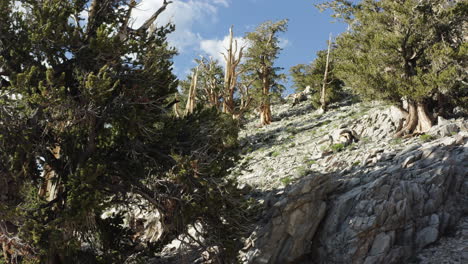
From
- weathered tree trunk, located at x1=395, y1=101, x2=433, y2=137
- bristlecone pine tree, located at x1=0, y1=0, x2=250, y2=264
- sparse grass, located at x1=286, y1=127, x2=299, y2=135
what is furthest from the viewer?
sparse grass, located at x1=286, y1=127, x2=299, y2=135

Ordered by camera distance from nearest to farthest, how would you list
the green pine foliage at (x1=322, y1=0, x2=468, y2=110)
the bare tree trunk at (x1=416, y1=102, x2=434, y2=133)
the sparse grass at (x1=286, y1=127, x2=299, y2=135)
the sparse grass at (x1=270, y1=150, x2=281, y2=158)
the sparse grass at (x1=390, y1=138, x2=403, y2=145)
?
the sparse grass at (x1=390, y1=138, x2=403, y2=145) < the green pine foliage at (x1=322, y1=0, x2=468, y2=110) < the bare tree trunk at (x1=416, y1=102, x2=434, y2=133) < the sparse grass at (x1=270, y1=150, x2=281, y2=158) < the sparse grass at (x1=286, y1=127, x2=299, y2=135)

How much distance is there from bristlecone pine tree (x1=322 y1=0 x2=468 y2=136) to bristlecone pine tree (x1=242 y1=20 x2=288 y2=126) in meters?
15.1

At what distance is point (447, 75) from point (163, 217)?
548 inches

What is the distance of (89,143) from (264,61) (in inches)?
1102

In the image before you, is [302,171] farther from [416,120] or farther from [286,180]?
[416,120]

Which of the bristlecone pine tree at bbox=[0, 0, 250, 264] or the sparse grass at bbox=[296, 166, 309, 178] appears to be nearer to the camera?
the bristlecone pine tree at bbox=[0, 0, 250, 264]

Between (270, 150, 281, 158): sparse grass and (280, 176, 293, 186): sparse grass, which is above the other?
(270, 150, 281, 158): sparse grass

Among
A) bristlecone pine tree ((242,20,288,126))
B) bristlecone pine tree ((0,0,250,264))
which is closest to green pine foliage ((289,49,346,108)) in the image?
bristlecone pine tree ((242,20,288,126))

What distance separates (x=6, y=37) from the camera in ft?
29.9

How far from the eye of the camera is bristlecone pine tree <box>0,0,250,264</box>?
8.23 meters

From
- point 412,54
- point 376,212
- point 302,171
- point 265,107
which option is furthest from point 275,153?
point 265,107

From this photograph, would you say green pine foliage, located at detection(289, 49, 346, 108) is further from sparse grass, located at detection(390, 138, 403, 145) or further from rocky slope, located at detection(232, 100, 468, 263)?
rocky slope, located at detection(232, 100, 468, 263)

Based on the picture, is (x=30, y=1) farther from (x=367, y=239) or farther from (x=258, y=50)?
(x=258, y=50)

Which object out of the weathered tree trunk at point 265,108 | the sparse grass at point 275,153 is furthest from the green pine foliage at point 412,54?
the weathered tree trunk at point 265,108
